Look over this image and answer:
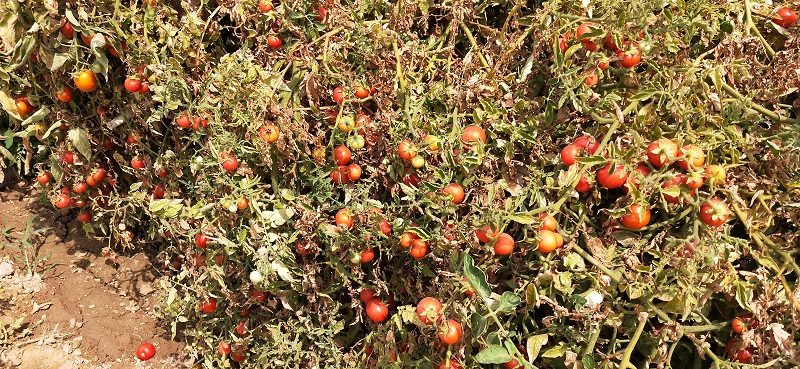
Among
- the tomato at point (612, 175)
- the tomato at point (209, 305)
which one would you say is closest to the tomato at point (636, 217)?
the tomato at point (612, 175)

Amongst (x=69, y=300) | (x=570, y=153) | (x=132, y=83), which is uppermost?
(x=570, y=153)

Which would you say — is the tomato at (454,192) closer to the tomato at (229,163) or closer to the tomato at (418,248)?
the tomato at (418,248)

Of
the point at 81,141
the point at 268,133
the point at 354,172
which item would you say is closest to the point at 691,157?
the point at 354,172

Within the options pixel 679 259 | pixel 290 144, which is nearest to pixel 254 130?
pixel 290 144

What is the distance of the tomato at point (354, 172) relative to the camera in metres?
2.06

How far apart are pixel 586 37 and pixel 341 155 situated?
2.69 feet

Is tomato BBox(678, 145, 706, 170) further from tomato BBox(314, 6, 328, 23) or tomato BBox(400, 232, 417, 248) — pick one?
tomato BBox(314, 6, 328, 23)

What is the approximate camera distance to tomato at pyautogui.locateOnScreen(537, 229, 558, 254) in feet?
5.59

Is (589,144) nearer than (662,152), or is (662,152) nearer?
(662,152)

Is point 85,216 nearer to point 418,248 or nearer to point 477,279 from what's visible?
point 418,248

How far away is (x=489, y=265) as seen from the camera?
1854 mm

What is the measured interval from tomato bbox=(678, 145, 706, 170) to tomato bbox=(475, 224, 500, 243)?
1.68 ft

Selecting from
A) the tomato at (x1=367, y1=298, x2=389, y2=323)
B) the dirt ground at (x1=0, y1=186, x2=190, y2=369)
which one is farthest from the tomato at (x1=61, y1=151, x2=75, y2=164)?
the tomato at (x1=367, y1=298, x2=389, y2=323)

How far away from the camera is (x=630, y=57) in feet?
5.82
